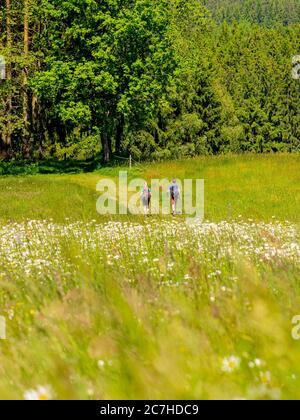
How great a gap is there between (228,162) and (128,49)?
40.1 feet

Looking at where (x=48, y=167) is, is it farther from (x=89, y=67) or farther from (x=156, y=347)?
(x=156, y=347)

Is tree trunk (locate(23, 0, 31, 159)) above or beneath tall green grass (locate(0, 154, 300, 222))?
above

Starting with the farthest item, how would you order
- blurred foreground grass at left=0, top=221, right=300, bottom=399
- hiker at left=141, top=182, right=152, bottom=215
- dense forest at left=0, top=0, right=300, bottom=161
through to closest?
dense forest at left=0, top=0, right=300, bottom=161 < hiker at left=141, top=182, right=152, bottom=215 < blurred foreground grass at left=0, top=221, right=300, bottom=399

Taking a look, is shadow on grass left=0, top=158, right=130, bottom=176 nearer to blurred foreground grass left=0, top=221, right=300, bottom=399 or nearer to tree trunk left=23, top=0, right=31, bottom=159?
tree trunk left=23, top=0, right=31, bottom=159

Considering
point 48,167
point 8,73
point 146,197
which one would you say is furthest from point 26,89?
point 146,197

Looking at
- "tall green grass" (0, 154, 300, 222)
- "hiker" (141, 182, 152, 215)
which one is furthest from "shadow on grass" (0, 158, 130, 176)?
"hiker" (141, 182, 152, 215)

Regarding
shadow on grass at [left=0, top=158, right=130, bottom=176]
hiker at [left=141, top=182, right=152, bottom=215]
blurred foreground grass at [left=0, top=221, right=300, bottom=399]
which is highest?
blurred foreground grass at [left=0, top=221, right=300, bottom=399]

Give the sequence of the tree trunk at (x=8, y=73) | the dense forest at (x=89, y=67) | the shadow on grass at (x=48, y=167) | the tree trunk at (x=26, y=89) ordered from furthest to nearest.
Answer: the tree trunk at (x=26, y=89), the tree trunk at (x=8, y=73), the shadow on grass at (x=48, y=167), the dense forest at (x=89, y=67)

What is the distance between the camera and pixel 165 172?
3856 cm

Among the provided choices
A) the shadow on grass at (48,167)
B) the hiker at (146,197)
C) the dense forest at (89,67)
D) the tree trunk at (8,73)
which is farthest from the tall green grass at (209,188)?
the tree trunk at (8,73)

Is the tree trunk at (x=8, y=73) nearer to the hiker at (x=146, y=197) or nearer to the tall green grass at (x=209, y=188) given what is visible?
the tall green grass at (x=209, y=188)

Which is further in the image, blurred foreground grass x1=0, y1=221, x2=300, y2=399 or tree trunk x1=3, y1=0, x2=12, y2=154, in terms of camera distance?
tree trunk x1=3, y1=0, x2=12, y2=154

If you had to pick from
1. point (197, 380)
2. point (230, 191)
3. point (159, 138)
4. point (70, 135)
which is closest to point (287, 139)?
point (159, 138)

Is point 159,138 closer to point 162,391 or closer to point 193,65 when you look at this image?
point 193,65
